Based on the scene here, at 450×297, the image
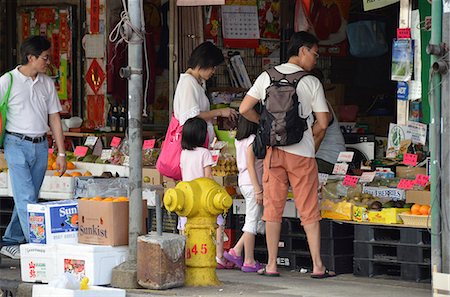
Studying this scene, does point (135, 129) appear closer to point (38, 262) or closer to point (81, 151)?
point (38, 262)

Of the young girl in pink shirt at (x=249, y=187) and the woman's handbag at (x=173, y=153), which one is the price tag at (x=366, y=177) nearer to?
the young girl in pink shirt at (x=249, y=187)

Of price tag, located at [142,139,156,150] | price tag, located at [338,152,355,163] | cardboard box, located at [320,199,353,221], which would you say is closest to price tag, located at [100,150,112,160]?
price tag, located at [142,139,156,150]

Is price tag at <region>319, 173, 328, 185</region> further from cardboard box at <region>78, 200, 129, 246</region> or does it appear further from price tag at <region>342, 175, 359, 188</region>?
cardboard box at <region>78, 200, 129, 246</region>

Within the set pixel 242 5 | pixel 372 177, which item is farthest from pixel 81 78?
pixel 372 177

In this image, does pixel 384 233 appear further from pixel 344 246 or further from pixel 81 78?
pixel 81 78

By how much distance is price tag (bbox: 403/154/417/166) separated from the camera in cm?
1194

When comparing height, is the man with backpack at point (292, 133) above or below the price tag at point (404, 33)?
below

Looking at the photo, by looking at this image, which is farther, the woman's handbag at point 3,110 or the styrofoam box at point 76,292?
the woman's handbag at point 3,110

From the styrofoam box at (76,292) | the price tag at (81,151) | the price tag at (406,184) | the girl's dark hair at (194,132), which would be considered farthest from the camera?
the price tag at (81,151)

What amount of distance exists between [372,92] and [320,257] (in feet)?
20.9

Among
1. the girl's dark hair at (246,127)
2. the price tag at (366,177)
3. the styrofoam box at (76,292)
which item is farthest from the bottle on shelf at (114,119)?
the styrofoam box at (76,292)

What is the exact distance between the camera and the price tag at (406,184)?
11.5m

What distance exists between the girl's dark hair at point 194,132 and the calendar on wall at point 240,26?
338 centimetres

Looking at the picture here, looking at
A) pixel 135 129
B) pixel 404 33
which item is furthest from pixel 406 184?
pixel 135 129
